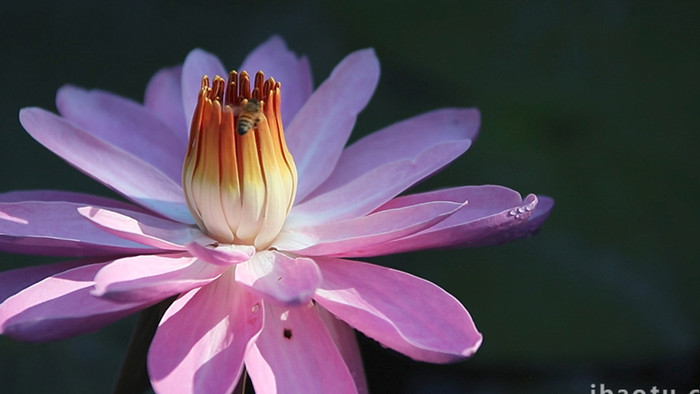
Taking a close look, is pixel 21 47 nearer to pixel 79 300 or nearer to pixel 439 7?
pixel 439 7

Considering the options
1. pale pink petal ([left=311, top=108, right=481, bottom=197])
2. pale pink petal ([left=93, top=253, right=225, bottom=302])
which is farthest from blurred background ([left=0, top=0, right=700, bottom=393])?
pale pink petal ([left=93, top=253, right=225, bottom=302])

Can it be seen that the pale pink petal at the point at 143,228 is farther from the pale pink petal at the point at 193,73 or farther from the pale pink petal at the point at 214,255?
the pale pink petal at the point at 193,73

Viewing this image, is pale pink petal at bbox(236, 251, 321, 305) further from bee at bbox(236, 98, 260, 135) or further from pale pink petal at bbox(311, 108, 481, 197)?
pale pink petal at bbox(311, 108, 481, 197)

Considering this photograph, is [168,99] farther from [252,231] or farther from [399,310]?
[399,310]

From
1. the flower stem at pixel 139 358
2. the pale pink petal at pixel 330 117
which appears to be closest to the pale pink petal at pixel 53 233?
the flower stem at pixel 139 358

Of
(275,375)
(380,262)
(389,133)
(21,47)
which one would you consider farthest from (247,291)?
(21,47)

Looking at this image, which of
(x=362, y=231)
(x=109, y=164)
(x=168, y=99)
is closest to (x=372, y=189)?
(x=362, y=231)
